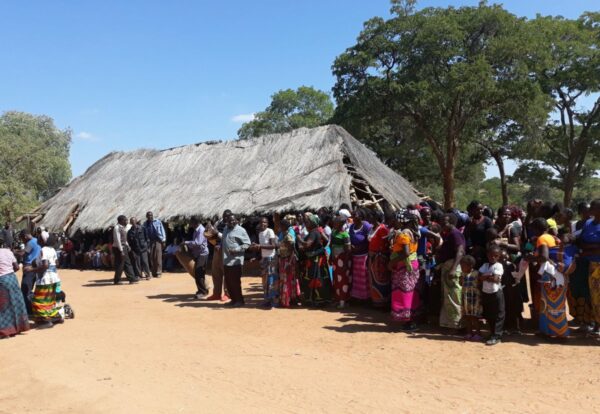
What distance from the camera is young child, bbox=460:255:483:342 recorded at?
5809mm

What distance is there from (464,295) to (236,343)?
9.42 ft

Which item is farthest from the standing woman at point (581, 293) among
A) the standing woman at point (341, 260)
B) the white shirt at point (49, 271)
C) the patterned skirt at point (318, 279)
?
the white shirt at point (49, 271)

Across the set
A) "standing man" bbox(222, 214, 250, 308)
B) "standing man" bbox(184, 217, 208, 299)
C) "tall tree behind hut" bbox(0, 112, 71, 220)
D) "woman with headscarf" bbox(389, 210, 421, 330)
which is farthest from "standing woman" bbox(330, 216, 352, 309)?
"tall tree behind hut" bbox(0, 112, 71, 220)

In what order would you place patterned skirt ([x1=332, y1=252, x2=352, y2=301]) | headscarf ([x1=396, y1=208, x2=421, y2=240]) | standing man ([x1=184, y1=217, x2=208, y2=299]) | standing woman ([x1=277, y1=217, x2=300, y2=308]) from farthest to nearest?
A: 1. standing man ([x1=184, y1=217, x2=208, y2=299])
2. standing woman ([x1=277, y1=217, x2=300, y2=308])
3. patterned skirt ([x1=332, y1=252, x2=352, y2=301])
4. headscarf ([x1=396, y1=208, x2=421, y2=240])

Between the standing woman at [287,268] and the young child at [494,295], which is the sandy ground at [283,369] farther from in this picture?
the standing woman at [287,268]

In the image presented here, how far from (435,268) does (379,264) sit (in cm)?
103

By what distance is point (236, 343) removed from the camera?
5.96 metres

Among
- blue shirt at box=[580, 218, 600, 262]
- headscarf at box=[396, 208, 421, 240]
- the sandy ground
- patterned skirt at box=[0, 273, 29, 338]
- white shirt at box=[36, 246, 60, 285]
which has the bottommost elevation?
the sandy ground

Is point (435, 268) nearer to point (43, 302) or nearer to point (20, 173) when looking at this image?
point (43, 302)

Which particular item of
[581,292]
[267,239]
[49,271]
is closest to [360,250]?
[267,239]

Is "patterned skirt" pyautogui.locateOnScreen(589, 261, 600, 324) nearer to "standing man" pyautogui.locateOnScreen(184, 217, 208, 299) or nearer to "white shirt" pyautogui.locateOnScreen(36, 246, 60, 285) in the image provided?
"standing man" pyautogui.locateOnScreen(184, 217, 208, 299)

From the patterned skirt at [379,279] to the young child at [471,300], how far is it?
141cm

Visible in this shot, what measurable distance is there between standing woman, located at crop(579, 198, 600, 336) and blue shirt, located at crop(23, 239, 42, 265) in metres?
7.20

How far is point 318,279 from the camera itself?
8055 millimetres
